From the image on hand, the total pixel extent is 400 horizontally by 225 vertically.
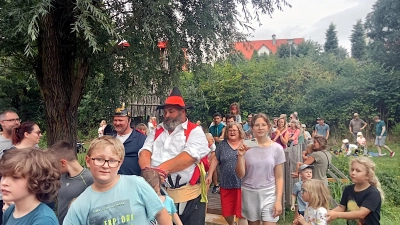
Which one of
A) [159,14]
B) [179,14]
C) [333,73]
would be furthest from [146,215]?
[333,73]

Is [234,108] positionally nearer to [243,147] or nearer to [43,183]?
[243,147]

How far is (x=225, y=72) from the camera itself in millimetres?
20859

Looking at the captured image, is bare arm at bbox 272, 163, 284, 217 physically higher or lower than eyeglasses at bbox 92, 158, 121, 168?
lower

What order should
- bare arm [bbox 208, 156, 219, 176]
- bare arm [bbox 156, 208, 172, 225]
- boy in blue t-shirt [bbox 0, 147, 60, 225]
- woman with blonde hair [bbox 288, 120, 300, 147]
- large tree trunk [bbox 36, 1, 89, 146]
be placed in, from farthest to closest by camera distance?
woman with blonde hair [bbox 288, 120, 300, 147] → large tree trunk [bbox 36, 1, 89, 146] → bare arm [bbox 208, 156, 219, 176] → bare arm [bbox 156, 208, 172, 225] → boy in blue t-shirt [bbox 0, 147, 60, 225]

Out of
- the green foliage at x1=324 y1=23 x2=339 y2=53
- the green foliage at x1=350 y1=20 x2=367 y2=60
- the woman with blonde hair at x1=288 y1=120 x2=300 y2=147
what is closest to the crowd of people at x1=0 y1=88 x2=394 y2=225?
the woman with blonde hair at x1=288 y1=120 x2=300 y2=147

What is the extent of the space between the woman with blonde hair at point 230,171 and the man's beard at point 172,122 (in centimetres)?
113

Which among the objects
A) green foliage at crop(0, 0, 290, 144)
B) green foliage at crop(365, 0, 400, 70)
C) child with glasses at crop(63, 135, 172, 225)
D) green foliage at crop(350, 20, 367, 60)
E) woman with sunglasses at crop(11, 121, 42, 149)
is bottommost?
child with glasses at crop(63, 135, 172, 225)

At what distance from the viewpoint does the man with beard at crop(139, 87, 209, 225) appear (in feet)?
10.2

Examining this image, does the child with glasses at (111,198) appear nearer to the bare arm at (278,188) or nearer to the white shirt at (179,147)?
the white shirt at (179,147)

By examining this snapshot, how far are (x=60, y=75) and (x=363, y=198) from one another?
426cm

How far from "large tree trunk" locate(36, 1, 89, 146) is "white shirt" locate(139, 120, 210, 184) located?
7.60ft


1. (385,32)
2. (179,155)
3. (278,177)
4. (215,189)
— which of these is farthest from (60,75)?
(385,32)

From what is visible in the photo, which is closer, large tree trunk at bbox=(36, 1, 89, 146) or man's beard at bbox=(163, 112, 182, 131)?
man's beard at bbox=(163, 112, 182, 131)

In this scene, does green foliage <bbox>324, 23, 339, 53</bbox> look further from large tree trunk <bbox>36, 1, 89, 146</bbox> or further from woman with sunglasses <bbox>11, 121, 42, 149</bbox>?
woman with sunglasses <bbox>11, 121, 42, 149</bbox>
